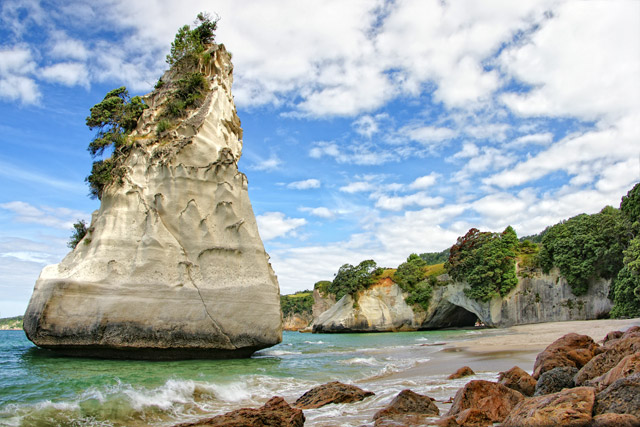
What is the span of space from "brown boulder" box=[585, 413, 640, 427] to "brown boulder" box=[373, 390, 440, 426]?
2629 millimetres

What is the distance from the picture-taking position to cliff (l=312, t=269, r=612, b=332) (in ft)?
132

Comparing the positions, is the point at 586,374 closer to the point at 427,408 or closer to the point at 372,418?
the point at 427,408

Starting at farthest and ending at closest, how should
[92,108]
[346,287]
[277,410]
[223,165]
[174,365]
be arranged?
[346,287] < [92,108] < [223,165] < [174,365] < [277,410]

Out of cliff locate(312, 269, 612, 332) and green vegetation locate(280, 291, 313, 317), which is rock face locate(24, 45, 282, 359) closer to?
cliff locate(312, 269, 612, 332)

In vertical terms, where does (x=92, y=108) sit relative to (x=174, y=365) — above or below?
above

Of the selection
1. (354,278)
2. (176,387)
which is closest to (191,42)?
(176,387)

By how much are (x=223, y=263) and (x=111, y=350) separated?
17.1ft

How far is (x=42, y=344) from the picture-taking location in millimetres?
14930

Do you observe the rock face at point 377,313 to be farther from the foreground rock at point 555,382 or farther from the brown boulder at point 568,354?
the foreground rock at point 555,382

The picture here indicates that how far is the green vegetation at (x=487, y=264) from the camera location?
158 feet

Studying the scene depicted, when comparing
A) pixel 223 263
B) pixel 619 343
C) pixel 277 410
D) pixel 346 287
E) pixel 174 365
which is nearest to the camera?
pixel 277 410

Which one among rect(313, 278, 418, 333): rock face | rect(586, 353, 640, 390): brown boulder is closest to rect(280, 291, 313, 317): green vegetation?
rect(313, 278, 418, 333): rock face

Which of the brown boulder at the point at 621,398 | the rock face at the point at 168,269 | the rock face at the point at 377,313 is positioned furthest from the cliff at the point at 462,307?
the brown boulder at the point at 621,398

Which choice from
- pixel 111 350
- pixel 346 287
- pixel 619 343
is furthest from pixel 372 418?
pixel 346 287
